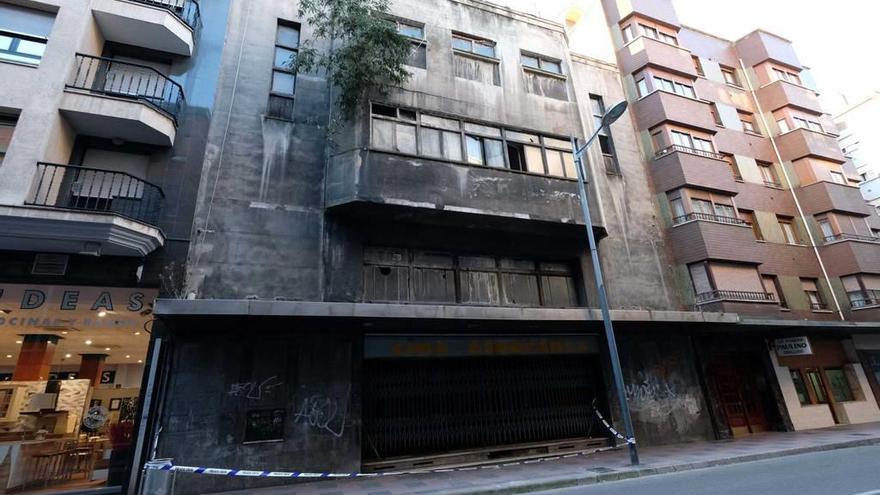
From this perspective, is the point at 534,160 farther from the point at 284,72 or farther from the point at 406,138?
the point at 284,72

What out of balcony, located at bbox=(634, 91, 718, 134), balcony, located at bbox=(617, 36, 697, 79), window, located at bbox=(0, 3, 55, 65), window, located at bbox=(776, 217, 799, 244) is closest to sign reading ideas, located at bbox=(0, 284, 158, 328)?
window, located at bbox=(0, 3, 55, 65)

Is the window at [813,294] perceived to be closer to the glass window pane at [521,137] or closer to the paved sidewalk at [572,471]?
the paved sidewalk at [572,471]

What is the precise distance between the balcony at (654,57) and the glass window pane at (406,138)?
522 inches

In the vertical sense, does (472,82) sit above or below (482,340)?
above

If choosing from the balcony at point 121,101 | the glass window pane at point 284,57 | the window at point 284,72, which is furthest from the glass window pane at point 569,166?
the balcony at point 121,101

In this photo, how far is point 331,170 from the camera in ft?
37.6

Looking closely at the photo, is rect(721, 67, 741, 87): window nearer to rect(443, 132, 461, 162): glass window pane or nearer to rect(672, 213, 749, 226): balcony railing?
rect(672, 213, 749, 226): balcony railing

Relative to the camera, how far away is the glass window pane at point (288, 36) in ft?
42.6

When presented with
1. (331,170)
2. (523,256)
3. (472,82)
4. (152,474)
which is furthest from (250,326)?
(472,82)

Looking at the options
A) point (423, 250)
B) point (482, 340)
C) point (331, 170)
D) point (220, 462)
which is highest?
point (331, 170)

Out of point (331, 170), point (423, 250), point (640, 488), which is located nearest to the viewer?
point (640, 488)

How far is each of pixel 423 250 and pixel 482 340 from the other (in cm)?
302

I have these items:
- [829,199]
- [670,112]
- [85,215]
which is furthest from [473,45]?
[829,199]

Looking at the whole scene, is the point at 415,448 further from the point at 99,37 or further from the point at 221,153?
the point at 99,37
